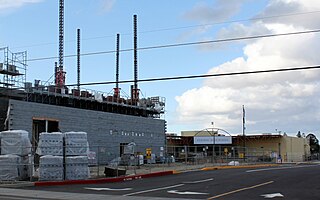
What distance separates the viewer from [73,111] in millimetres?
44938

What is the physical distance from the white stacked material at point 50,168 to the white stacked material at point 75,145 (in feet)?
2.70

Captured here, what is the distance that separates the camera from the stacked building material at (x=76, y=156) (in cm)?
2444

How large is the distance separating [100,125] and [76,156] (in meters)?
24.7

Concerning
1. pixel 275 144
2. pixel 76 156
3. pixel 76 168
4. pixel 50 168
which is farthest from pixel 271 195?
pixel 275 144

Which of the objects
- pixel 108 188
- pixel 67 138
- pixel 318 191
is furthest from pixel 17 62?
pixel 318 191

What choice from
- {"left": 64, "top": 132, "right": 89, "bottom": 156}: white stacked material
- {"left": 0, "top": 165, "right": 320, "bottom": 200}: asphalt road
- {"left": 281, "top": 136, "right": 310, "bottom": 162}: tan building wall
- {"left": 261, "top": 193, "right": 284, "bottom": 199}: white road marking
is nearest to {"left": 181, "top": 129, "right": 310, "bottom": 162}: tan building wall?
{"left": 281, "top": 136, "right": 310, "bottom": 162}: tan building wall

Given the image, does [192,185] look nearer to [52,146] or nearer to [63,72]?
[52,146]

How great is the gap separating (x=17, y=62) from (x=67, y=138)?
23491 millimetres

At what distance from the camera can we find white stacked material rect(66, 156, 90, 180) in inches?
960

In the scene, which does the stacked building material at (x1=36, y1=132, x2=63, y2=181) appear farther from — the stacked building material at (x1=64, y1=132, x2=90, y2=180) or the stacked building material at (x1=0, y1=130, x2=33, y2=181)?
the stacked building material at (x1=0, y1=130, x2=33, y2=181)

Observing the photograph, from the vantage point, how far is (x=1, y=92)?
41.7m

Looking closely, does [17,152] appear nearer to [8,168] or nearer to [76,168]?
[8,168]

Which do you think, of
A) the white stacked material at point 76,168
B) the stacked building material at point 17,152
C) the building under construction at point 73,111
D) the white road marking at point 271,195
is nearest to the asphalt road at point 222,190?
the white road marking at point 271,195

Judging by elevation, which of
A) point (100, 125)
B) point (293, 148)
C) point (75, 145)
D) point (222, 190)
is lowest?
point (222, 190)
